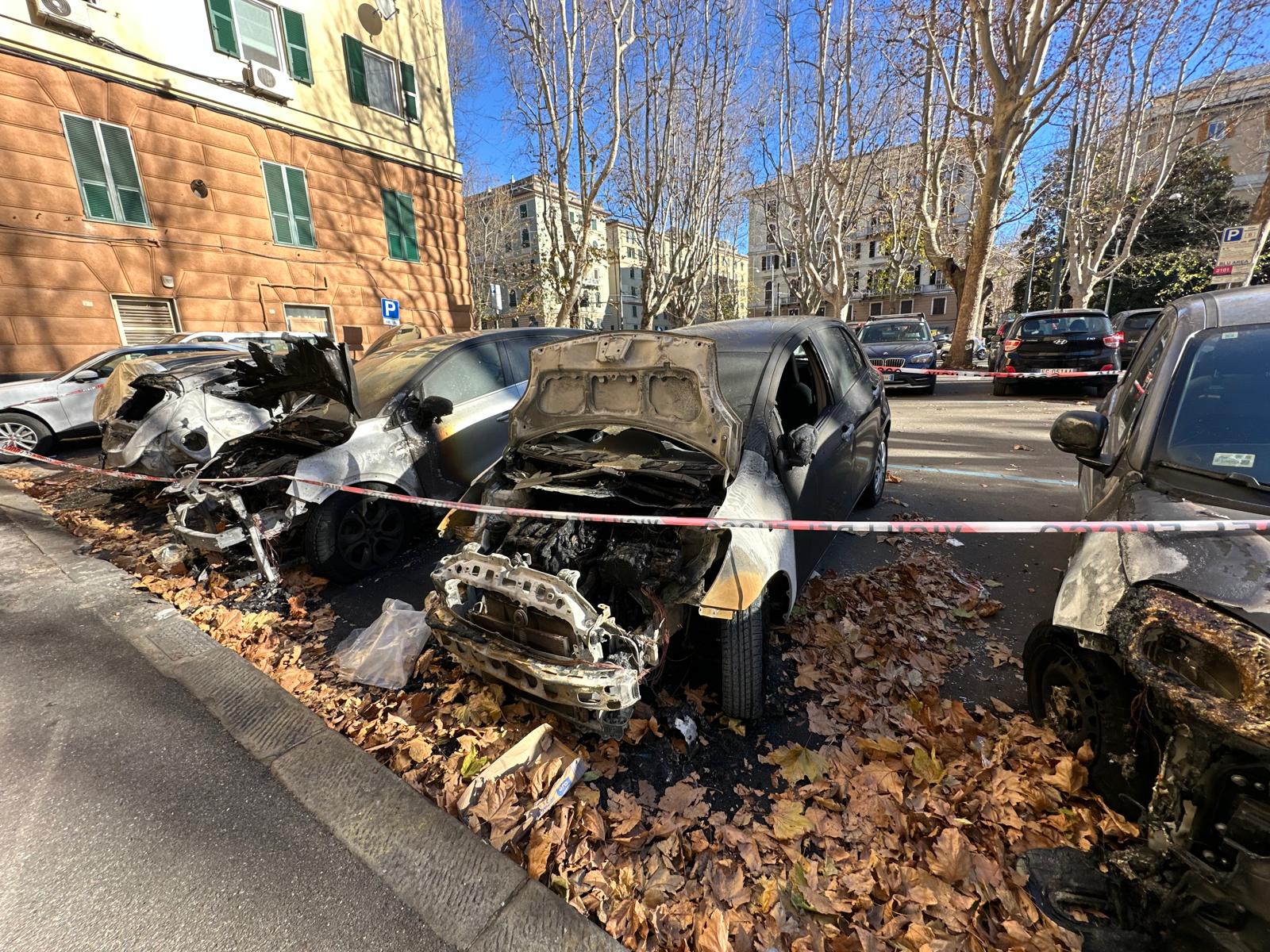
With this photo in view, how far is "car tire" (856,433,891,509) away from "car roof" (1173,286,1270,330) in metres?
2.20

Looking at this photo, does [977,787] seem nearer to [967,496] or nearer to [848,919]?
[848,919]

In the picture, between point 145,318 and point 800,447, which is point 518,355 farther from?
point 145,318

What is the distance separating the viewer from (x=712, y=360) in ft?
8.68

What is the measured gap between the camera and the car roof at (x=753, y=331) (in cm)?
339

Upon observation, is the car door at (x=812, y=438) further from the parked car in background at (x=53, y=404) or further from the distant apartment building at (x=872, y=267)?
the distant apartment building at (x=872, y=267)

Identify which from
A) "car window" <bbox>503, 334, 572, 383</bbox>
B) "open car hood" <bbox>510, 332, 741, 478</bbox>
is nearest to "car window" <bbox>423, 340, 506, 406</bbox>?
"car window" <bbox>503, 334, 572, 383</bbox>

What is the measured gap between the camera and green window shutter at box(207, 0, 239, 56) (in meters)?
11.7

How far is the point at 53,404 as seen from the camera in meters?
8.19

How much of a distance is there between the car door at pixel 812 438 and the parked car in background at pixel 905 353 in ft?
30.4

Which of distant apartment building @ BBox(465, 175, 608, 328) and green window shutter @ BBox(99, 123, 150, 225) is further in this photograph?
distant apartment building @ BBox(465, 175, 608, 328)

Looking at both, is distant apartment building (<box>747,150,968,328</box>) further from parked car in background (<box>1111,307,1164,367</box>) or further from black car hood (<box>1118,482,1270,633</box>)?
black car hood (<box>1118,482,1270,633</box>)

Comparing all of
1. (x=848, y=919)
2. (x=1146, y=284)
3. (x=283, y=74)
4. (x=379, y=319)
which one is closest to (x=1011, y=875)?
(x=848, y=919)

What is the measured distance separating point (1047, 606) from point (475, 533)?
3.45 m

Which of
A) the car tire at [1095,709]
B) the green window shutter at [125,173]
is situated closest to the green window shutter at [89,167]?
the green window shutter at [125,173]
